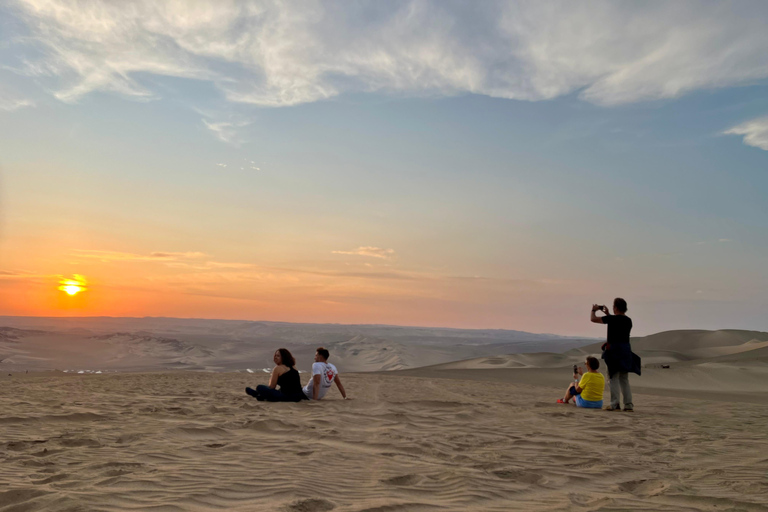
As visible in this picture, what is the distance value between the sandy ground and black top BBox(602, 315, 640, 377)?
971 millimetres

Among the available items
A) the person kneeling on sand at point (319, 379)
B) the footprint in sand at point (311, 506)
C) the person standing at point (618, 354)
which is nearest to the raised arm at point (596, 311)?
the person standing at point (618, 354)

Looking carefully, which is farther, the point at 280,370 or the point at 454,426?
the point at 280,370

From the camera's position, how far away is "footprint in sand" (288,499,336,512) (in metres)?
3.45

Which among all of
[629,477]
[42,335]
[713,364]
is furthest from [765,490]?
[42,335]

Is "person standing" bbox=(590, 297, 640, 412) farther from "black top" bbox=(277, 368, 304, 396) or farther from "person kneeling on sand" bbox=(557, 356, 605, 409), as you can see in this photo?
"black top" bbox=(277, 368, 304, 396)

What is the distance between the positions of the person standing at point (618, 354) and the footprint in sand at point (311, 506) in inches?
282

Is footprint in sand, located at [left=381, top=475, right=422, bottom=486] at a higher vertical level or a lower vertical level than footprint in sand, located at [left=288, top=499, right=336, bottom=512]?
lower

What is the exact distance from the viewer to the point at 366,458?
5078 mm

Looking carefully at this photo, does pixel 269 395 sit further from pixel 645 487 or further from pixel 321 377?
pixel 645 487

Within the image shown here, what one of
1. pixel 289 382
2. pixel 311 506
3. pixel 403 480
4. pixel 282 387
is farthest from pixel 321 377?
pixel 311 506

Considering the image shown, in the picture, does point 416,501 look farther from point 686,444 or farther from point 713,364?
point 713,364

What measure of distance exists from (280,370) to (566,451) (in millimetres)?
5414

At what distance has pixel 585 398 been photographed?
32.0 feet

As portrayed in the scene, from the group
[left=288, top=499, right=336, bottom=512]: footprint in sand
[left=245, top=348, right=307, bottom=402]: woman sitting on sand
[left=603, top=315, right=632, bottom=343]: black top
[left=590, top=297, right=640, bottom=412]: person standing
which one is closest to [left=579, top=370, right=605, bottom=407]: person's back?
[left=590, top=297, right=640, bottom=412]: person standing
